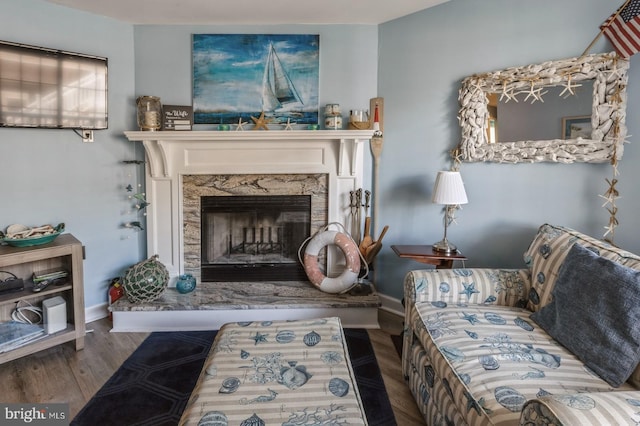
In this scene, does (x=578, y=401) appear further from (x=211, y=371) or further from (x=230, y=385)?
(x=211, y=371)

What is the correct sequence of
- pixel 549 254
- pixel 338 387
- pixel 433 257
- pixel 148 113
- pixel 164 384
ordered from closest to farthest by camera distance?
pixel 338 387, pixel 549 254, pixel 164 384, pixel 433 257, pixel 148 113

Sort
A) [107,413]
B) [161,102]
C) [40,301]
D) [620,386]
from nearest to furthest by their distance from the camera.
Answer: [620,386]
[107,413]
[40,301]
[161,102]

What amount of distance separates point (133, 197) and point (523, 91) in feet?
9.71

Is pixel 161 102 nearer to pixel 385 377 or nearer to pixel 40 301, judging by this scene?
pixel 40 301

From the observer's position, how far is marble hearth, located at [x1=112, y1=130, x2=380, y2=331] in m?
2.79

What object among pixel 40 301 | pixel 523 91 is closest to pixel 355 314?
pixel 523 91

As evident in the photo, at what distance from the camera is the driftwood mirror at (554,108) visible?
2143 millimetres

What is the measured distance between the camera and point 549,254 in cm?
197

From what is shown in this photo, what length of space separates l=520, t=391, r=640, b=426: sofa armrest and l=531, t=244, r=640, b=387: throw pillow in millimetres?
359

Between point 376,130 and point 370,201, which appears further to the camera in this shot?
point 370,201

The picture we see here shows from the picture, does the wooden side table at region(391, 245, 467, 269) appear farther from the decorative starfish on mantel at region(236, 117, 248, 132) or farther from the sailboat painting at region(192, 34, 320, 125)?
the decorative starfish on mantel at region(236, 117, 248, 132)

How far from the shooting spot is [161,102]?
306 centimetres

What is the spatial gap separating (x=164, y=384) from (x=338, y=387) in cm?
121

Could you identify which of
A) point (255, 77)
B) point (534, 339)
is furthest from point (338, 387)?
point (255, 77)
